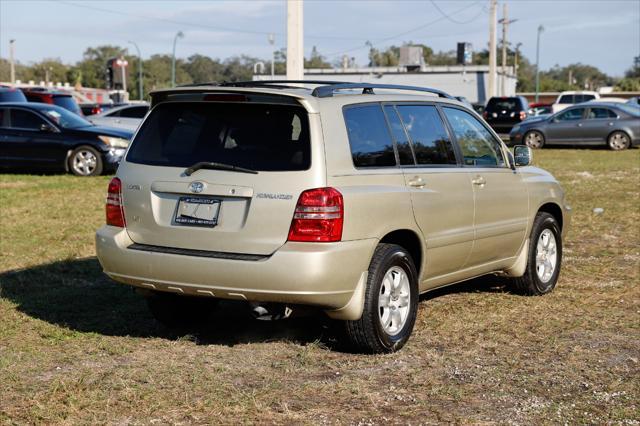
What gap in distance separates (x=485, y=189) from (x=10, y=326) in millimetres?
3545

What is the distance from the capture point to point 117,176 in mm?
6457

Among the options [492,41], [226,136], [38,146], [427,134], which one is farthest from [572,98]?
[226,136]

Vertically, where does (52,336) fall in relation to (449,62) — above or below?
below

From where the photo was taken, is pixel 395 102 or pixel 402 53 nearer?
pixel 395 102

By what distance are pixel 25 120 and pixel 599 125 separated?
1672cm

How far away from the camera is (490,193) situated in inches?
295

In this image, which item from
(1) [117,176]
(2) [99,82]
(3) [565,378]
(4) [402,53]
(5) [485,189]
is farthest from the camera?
(2) [99,82]

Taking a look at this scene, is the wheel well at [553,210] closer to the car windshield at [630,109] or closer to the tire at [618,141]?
the tire at [618,141]

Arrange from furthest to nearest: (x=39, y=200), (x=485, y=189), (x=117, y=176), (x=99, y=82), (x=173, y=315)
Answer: (x=99, y=82)
(x=39, y=200)
(x=485, y=189)
(x=173, y=315)
(x=117, y=176)

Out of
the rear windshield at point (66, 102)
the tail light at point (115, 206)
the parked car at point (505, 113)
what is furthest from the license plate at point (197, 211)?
the parked car at point (505, 113)

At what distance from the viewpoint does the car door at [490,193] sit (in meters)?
7.34

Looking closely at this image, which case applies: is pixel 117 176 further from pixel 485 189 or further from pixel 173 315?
pixel 485 189

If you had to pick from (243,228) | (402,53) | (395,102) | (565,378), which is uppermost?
(402,53)

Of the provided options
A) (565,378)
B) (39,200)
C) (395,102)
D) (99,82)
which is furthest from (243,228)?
(99,82)
